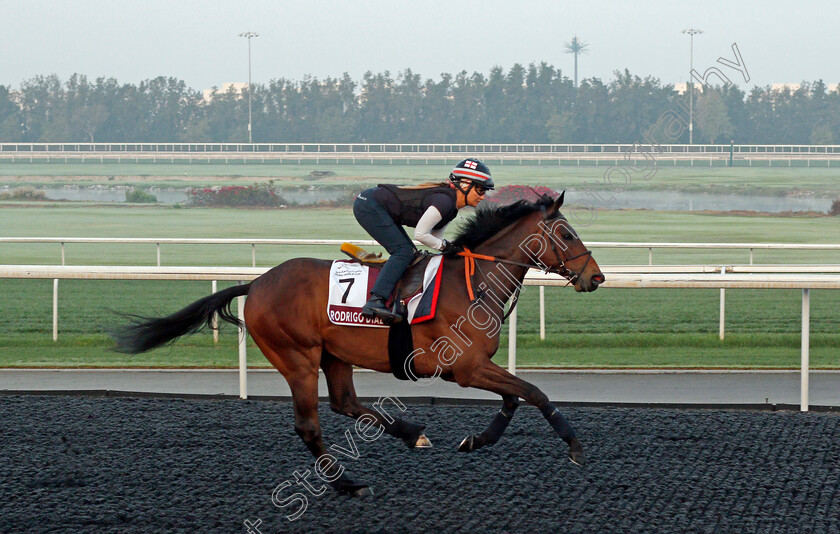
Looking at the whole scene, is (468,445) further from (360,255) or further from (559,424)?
(360,255)

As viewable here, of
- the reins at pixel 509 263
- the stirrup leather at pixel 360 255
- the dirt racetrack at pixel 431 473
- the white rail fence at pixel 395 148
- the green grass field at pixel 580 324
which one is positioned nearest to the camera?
the dirt racetrack at pixel 431 473

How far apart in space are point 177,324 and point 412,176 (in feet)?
115

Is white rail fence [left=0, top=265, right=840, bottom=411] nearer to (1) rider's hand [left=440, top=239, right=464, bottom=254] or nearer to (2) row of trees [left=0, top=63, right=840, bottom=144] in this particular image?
(1) rider's hand [left=440, top=239, right=464, bottom=254]

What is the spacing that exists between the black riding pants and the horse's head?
0.49 metres

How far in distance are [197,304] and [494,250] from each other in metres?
1.32

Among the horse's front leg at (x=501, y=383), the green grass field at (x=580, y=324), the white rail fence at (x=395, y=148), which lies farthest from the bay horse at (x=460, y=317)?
the white rail fence at (x=395, y=148)

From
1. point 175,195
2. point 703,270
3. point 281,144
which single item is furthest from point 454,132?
point 703,270

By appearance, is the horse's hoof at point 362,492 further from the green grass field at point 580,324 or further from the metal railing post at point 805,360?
the metal railing post at point 805,360

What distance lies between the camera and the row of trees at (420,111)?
41.8 metres

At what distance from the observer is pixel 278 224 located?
1492 inches

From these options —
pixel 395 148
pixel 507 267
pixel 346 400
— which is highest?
pixel 395 148

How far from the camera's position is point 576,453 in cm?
403

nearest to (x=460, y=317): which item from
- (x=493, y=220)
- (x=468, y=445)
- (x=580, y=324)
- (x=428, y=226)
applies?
(x=428, y=226)

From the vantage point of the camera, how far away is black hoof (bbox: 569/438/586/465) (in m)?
4.02
